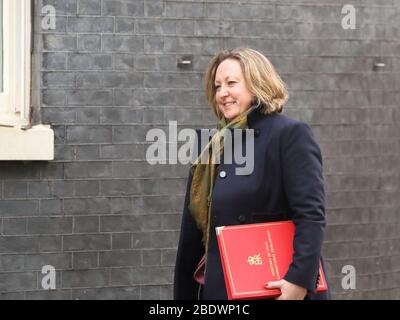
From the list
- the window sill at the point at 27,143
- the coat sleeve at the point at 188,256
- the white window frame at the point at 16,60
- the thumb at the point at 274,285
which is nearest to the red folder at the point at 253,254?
the thumb at the point at 274,285

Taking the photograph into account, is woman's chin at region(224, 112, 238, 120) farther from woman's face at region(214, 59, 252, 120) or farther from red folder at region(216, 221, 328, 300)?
red folder at region(216, 221, 328, 300)

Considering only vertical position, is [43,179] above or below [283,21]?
below

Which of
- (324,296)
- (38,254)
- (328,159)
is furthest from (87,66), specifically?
(324,296)

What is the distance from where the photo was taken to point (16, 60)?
5.61 metres

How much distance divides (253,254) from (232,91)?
72cm

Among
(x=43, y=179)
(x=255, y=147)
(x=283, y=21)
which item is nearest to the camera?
(x=255, y=147)

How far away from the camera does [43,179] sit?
18.3ft

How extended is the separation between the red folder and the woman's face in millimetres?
545

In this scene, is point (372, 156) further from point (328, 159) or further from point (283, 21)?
point (283, 21)

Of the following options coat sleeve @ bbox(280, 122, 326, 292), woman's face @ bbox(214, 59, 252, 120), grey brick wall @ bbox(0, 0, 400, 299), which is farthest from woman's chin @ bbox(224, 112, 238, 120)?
grey brick wall @ bbox(0, 0, 400, 299)

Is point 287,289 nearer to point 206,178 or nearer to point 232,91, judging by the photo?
point 206,178

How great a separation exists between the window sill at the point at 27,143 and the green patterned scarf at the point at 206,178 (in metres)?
2.32

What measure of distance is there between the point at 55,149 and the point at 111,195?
526mm

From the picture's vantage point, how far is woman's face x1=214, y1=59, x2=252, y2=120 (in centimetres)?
333
